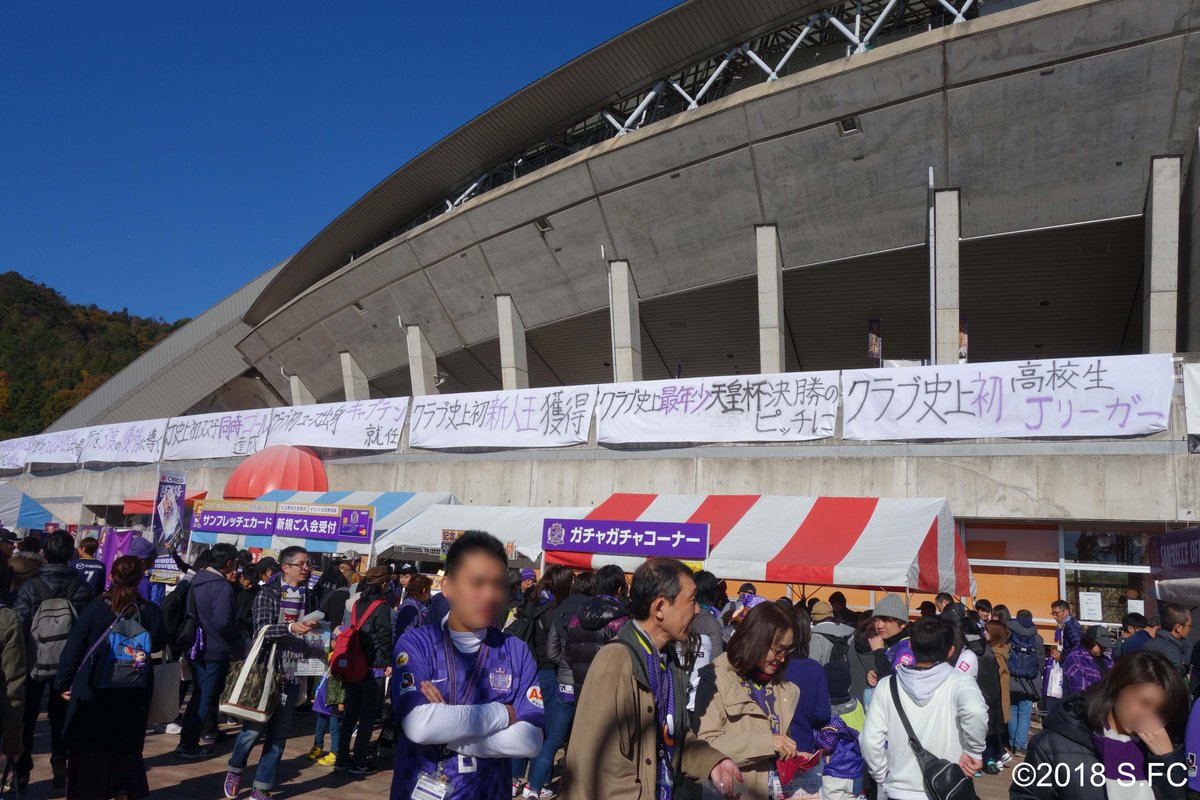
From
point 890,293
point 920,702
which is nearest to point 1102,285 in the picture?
point 890,293

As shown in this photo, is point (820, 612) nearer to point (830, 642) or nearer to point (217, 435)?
point (830, 642)

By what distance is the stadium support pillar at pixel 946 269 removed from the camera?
17016 mm

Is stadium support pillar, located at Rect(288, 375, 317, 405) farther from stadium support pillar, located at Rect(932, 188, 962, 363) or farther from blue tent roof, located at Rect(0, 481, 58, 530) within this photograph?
stadium support pillar, located at Rect(932, 188, 962, 363)

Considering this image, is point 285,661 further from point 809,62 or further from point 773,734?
point 809,62

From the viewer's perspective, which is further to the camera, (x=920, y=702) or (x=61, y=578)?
(x=61, y=578)

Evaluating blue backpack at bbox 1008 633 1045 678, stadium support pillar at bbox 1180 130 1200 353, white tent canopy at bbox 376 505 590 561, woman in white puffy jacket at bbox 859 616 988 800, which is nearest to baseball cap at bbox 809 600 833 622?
blue backpack at bbox 1008 633 1045 678

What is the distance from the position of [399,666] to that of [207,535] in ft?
36.9

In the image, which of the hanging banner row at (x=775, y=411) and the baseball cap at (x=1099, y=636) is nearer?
the baseball cap at (x=1099, y=636)

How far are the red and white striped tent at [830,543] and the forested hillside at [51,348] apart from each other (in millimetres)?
63517

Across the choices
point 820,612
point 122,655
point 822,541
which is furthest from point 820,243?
point 122,655

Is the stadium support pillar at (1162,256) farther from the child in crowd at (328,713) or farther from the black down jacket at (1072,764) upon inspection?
the child in crowd at (328,713)

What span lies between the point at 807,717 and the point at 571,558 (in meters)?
7.70

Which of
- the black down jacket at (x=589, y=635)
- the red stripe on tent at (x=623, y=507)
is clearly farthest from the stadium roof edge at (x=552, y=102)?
the black down jacket at (x=589, y=635)

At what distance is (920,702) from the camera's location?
3996 millimetres
